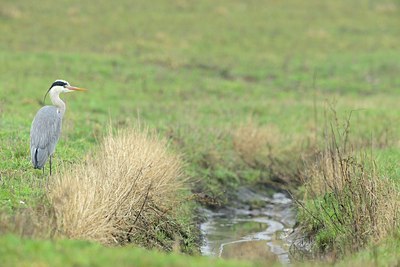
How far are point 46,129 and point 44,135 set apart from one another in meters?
0.19

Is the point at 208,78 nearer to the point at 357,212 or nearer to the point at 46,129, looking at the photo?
the point at 46,129

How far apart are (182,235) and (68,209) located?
3.64 m

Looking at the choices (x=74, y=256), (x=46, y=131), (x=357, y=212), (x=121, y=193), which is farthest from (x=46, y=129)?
(x=357, y=212)

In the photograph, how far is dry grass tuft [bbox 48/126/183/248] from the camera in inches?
409

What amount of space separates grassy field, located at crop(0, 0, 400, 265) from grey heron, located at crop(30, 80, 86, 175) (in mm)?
379

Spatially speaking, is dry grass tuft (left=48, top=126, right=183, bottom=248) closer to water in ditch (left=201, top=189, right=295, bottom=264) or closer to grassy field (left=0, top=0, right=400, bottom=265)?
grassy field (left=0, top=0, right=400, bottom=265)

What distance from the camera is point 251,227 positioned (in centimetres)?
1645

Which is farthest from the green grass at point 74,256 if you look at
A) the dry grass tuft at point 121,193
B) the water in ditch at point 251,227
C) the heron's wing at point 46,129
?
the water in ditch at point 251,227

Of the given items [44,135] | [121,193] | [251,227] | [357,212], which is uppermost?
[44,135]

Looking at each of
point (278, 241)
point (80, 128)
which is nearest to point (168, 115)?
point (80, 128)

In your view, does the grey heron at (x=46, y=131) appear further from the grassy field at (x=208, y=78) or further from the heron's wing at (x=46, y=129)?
the grassy field at (x=208, y=78)

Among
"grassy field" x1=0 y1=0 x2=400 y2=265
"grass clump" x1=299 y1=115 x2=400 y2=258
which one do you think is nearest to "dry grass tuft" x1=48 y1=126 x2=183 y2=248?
"grassy field" x1=0 y1=0 x2=400 y2=265

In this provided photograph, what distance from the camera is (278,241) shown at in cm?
1502

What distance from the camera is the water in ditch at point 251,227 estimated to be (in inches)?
555
